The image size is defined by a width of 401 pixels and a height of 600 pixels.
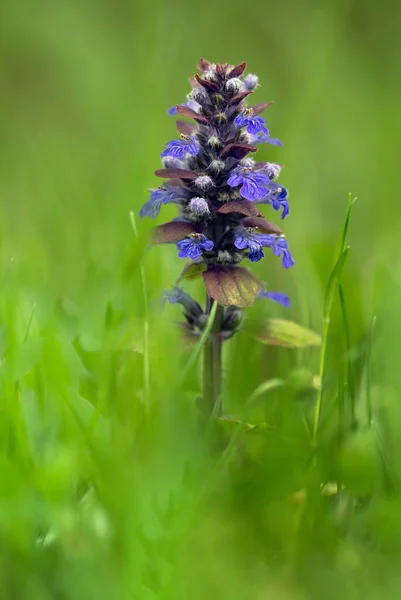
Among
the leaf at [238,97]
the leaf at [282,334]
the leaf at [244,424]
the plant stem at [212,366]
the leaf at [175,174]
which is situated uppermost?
the leaf at [238,97]

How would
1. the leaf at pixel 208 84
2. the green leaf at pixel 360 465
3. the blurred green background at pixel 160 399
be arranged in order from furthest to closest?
the leaf at pixel 208 84, the green leaf at pixel 360 465, the blurred green background at pixel 160 399

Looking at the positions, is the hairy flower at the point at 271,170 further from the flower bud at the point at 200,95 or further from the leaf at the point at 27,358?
the leaf at the point at 27,358

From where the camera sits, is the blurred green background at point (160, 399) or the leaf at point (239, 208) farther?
the leaf at point (239, 208)

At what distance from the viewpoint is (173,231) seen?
1.19 m

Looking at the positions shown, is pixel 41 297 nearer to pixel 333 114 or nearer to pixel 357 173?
pixel 357 173

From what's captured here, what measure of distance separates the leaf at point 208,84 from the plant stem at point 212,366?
356 millimetres

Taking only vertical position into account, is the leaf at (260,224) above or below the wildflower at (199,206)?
below

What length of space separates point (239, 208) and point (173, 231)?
11cm

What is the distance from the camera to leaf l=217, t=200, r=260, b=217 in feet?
3.79

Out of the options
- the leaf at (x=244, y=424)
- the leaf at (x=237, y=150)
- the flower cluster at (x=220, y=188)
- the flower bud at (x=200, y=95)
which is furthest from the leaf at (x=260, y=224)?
the leaf at (x=244, y=424)

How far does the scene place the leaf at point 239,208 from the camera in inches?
45.5

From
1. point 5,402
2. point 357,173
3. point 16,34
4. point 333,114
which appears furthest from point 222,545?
point 16,34

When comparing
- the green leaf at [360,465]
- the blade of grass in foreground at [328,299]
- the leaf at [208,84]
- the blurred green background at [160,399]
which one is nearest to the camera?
the blurred green background at [160,399]

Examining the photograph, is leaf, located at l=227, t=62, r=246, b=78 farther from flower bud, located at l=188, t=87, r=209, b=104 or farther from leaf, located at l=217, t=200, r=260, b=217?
leaf, located at l=217, t=200, r=260, b=217
